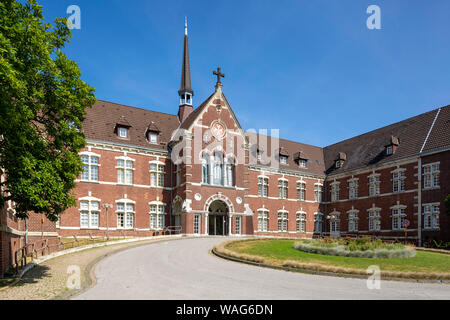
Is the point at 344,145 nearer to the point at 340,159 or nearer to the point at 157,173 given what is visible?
the point at 340,159

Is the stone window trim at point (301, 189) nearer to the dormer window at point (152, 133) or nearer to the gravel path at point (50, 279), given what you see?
the dormer window at point (152, 133)

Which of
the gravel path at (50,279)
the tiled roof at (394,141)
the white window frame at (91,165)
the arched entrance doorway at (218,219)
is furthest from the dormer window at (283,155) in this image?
the gravel path at (50,279)

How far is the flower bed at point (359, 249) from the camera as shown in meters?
22.5

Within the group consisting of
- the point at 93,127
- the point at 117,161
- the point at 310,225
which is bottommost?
the point at 310,225

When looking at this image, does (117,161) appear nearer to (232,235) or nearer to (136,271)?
(232,235)

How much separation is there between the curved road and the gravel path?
31.2 inches

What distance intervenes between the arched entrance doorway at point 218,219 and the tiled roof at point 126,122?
27.8 feet

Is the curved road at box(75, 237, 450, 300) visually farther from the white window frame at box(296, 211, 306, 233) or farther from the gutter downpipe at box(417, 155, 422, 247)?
the white window frame at box(296, 211, 306, 233)

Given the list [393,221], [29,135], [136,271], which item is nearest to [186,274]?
[136,271]

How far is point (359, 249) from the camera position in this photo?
2325 centimetres

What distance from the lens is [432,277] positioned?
53.8ft

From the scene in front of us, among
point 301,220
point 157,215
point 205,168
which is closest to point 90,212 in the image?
point 157,215

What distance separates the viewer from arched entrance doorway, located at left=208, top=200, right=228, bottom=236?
40250mm

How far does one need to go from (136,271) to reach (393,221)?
104 feet
